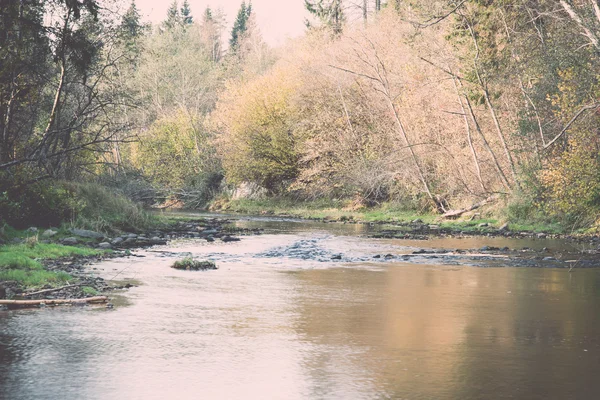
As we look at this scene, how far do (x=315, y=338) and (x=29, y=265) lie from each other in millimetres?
8062

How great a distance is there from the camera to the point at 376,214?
44438 millimetres

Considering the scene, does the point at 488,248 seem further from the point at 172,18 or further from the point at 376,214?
the point at 172,18

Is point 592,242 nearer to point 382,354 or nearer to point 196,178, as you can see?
point 382,354

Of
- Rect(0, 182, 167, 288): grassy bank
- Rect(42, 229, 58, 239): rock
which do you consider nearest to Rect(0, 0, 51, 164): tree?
Rect(0, 182, 167, 288): grassy bank

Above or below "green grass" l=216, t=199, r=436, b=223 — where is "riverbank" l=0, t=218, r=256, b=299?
below

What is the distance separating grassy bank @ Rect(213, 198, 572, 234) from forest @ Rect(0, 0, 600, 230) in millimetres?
505

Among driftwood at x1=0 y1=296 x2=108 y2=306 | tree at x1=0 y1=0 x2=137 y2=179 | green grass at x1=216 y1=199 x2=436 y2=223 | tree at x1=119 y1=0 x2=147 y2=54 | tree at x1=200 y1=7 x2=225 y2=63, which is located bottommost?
driftwood at x1=0 y1=296 x2=108 y2=306

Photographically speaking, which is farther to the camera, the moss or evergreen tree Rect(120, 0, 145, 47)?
evergreen tree Rect(120, 0, 145, 47)

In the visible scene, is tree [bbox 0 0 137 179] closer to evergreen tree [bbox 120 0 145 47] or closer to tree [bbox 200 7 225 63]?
evergreen tree [bbox 120 0 145 47]

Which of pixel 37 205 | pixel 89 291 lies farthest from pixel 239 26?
pixel 89 291

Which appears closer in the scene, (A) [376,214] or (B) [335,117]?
(A) [376,214]

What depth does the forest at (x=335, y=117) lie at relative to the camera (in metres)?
23.9

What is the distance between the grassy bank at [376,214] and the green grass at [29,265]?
1964cm

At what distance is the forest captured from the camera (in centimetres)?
2388
